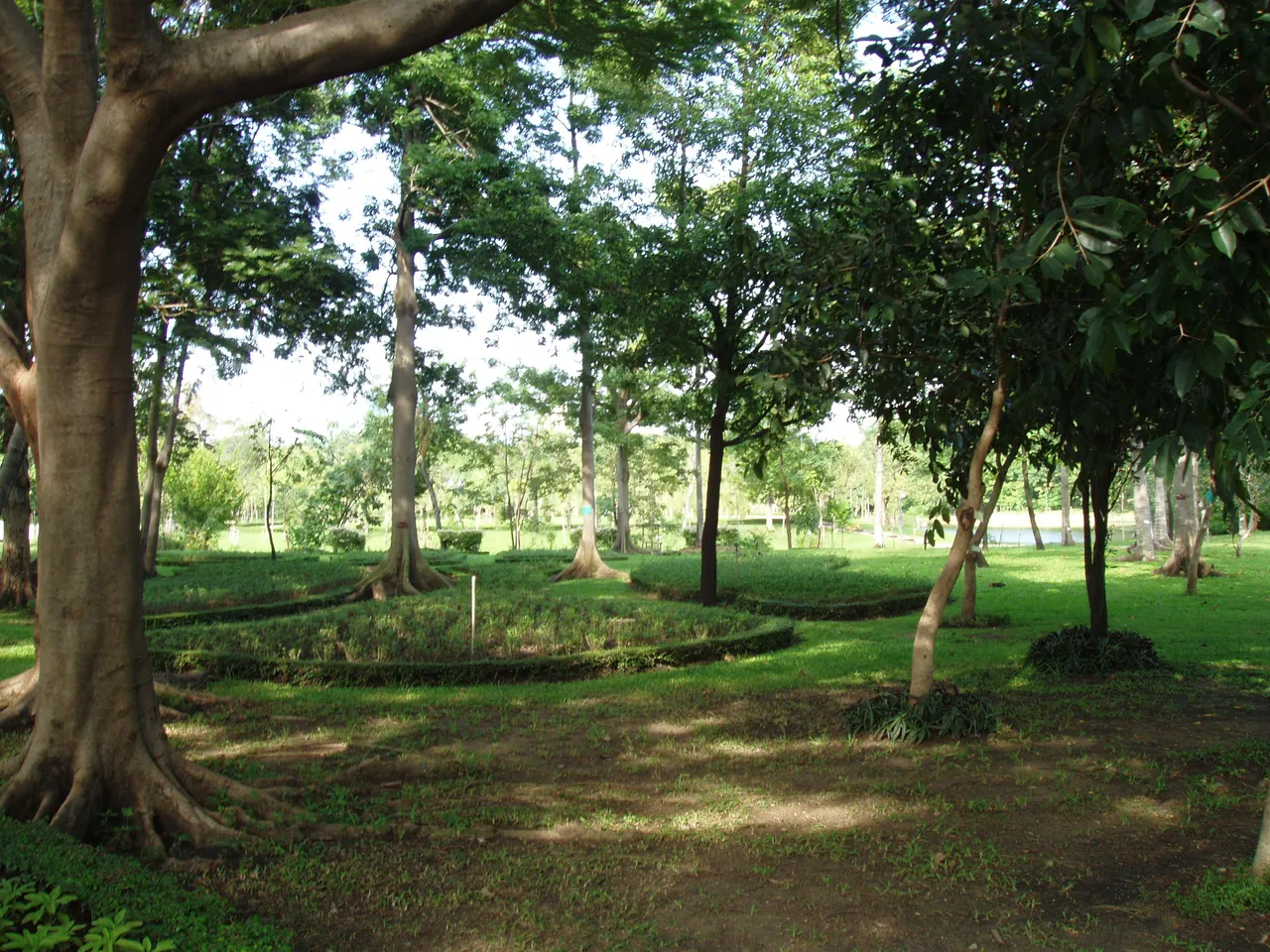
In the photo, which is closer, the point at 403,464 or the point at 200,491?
the point at 403,464

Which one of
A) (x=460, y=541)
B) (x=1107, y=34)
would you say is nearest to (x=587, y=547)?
(x=460, y=541)

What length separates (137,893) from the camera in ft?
11.9

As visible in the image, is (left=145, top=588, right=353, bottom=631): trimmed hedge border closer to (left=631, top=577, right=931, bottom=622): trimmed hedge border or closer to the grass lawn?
the grass lawn

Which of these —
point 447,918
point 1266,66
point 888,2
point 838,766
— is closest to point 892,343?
point 888,2

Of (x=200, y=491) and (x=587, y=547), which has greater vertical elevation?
(x=200, y=491)

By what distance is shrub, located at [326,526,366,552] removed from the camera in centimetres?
3372

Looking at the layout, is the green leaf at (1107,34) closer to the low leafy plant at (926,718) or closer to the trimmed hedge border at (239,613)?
the low leafy plant at (926,718)

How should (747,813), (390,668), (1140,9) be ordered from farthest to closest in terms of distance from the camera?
(390,668), (747,813), (1140,9)

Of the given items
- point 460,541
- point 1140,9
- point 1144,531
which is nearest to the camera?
point 1140,9

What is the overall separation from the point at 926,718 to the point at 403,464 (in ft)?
45.8

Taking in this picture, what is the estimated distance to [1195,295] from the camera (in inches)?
144

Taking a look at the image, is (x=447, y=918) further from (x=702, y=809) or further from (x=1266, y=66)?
(x=1266, y=66)

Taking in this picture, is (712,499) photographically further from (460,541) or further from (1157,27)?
(460,541)

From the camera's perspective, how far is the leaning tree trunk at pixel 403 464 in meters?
18.2
